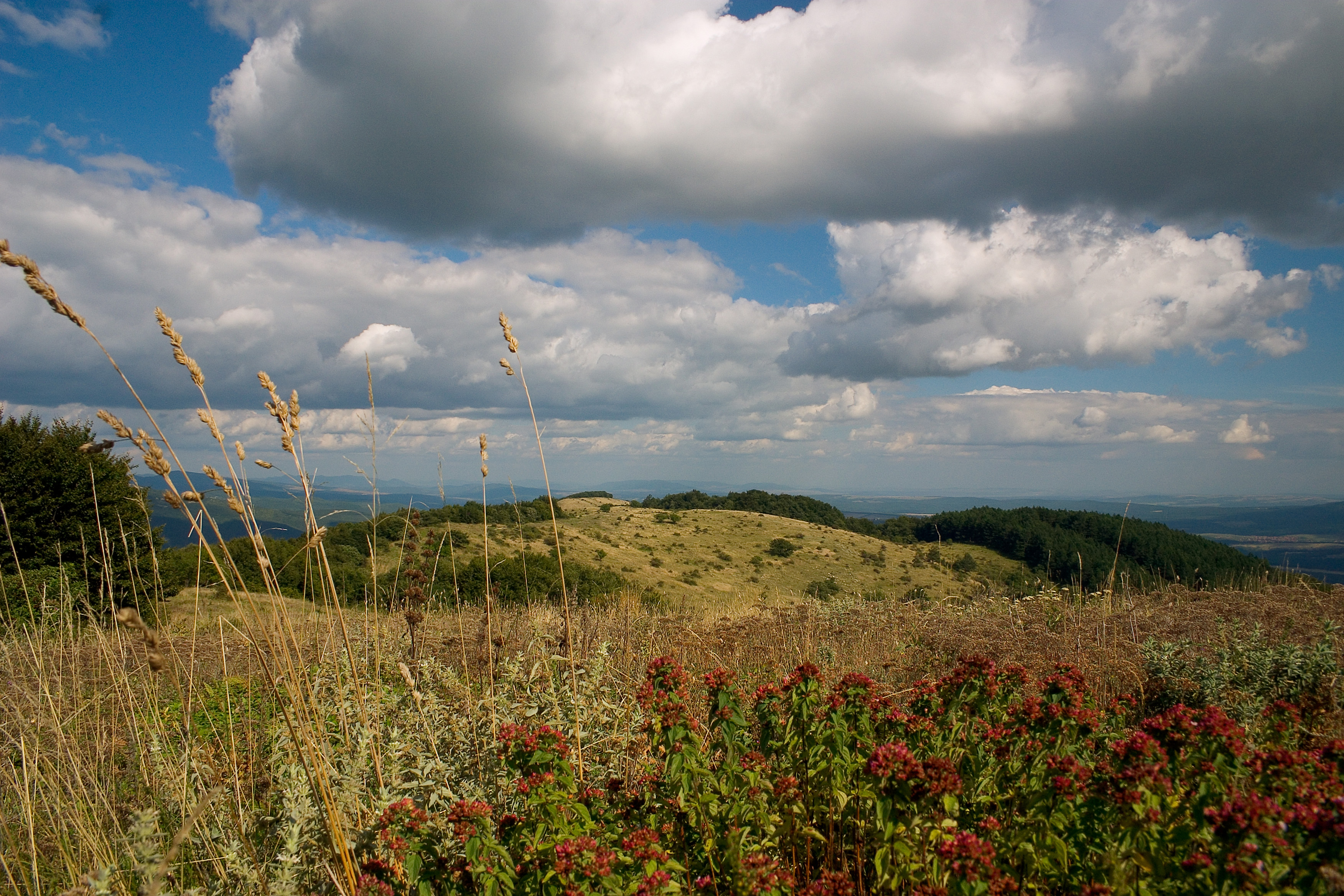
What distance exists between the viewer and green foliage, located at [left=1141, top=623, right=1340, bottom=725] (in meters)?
4.98

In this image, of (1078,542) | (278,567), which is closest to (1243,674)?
(278,567)

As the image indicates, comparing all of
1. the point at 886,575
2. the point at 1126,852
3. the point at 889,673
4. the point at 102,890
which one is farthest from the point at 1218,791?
the point at 886,575

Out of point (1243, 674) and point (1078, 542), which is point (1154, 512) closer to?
point (1078, 542)

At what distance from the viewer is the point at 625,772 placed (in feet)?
12.2

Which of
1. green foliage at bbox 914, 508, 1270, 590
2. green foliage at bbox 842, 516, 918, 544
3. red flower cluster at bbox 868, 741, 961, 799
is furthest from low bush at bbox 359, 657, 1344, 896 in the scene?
green foliage at bbox 842, 516, 918, 544

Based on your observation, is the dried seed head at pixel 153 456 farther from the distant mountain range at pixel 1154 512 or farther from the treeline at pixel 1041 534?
the treeline at pixel 1041 534

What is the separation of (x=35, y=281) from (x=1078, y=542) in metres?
40.5

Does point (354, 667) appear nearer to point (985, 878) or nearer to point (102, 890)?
point (102, 890)

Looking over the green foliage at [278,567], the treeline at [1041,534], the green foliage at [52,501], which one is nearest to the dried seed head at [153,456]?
the green foliage at [278,567]

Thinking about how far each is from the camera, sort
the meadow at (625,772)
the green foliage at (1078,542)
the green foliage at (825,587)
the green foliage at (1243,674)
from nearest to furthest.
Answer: the meadow at (625,772)
the green foliage at (1243,674)
the green foliage at (825,587)
the green foliage at (1078,542)

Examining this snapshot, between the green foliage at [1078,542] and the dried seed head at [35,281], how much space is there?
23.0m

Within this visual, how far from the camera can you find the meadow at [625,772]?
1.98 m

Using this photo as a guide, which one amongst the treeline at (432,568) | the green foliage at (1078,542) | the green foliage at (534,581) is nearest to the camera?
the treeline at (432,568)

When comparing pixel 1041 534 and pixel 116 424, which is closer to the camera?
pixel 116 424
